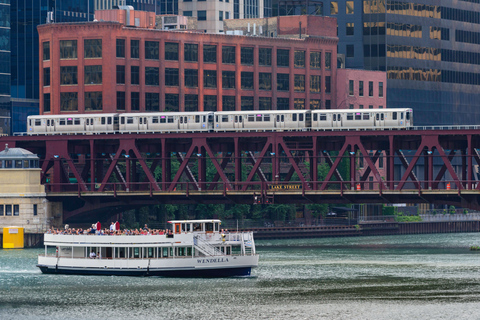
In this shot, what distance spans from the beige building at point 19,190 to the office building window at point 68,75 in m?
44.7

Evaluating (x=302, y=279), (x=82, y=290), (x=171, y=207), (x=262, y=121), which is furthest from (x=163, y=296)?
(x=171, y=207)

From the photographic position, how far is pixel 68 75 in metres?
199

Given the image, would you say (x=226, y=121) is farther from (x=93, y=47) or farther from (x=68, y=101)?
(x=68, y=101)

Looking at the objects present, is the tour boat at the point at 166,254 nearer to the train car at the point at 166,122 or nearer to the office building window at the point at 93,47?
the train car at the point at 166,122

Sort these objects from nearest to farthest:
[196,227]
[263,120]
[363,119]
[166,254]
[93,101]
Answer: [196,227]
[166,254]
[363,119]
[263,120]
[93,101]

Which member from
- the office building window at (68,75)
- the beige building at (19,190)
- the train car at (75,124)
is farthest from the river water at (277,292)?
→ the office building window at (68,75)

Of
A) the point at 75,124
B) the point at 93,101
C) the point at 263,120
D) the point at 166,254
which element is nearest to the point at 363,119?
the point at 263,120

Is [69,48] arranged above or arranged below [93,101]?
above

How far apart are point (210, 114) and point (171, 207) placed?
85.8 feet

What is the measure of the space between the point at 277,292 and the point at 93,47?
10467cm

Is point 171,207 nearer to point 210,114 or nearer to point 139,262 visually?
point 210,114

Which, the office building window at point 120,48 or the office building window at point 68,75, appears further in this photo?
the office building window at point 120,48

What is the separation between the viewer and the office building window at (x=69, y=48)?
19800 cm

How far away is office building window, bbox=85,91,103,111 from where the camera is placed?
198250mm
